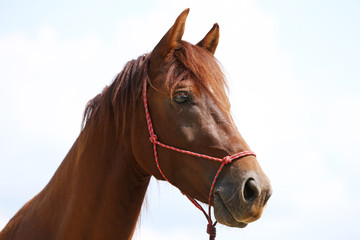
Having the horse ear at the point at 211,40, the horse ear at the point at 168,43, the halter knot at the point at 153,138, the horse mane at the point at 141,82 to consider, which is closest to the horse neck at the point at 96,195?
the horse mane at the point at 141,82

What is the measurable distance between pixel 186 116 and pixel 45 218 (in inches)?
68.8

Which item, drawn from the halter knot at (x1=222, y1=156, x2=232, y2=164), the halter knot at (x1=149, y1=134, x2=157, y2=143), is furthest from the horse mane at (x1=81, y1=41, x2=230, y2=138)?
the halter knot at (x1=222, y1=156, x2=232, y2=164)

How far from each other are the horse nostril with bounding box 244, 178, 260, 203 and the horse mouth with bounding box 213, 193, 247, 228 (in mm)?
204

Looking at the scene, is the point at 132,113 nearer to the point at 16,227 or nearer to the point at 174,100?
the point at 174,100

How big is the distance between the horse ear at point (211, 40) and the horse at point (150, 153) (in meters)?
0.41

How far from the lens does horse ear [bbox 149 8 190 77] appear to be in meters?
3.87

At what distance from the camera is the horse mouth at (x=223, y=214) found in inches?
123

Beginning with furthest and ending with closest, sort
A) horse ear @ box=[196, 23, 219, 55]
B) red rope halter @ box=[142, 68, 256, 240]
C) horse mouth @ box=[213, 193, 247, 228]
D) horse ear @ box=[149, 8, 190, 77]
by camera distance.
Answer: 1. horse ear @ box=[196, 23, 219, 55]
2. horse ear @ box=[149, 8, 190, 77]
3. red rope halter @ box=[142, 68, 256, 240]
4. horse mouth @ box=[213, 193, 247, 228]

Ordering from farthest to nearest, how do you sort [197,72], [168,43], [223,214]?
[168,43]
[197,72]
[223,214]

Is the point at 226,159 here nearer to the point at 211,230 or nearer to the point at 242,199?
the point at 242,199

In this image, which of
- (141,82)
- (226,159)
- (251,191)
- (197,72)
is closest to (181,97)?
(197,72)

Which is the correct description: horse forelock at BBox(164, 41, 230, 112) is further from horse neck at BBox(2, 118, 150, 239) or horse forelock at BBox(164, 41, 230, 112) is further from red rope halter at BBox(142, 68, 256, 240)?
horse neck at BBox(2, 118, 150, 239)

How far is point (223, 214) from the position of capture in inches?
124

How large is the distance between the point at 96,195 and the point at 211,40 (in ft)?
6.82
